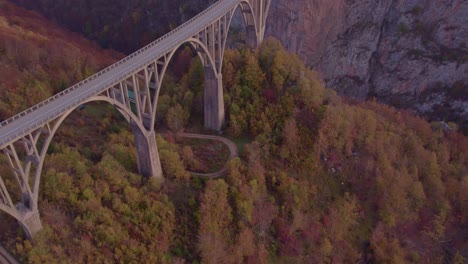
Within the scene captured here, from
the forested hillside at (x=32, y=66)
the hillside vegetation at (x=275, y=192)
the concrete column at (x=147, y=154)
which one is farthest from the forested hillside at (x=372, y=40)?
the concrete column at (x=147, y=154)

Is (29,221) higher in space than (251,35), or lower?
lower

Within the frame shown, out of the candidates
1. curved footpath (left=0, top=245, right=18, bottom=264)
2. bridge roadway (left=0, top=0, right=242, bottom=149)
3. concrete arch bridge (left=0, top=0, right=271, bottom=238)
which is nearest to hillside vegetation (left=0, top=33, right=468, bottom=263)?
curved footpath (left=0, top=245, right=18, bottom=264)

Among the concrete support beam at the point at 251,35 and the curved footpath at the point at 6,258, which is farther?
the concrete support beam at the point at 251,35

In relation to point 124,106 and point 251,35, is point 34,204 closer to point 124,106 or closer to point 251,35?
point 124,106

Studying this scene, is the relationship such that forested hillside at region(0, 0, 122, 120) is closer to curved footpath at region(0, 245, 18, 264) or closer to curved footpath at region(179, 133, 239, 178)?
curved footpath at region(179, 133, 239, 178)

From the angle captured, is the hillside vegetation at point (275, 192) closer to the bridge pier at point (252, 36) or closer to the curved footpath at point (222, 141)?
the curved footpath at point (222, 141)

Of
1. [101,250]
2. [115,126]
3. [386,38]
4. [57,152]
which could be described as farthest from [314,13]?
[101,250]

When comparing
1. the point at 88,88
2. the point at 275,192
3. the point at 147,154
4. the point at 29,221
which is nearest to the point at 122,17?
the point at 147,154
